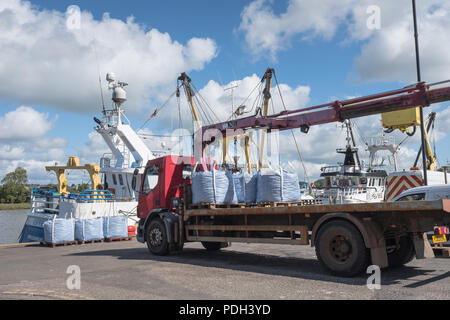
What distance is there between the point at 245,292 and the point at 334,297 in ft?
4.67

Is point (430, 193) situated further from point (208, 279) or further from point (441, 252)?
point (208, 279)

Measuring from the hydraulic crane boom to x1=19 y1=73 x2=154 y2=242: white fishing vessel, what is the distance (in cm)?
1040

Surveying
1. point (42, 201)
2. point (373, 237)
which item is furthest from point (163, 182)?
point (42, 201)

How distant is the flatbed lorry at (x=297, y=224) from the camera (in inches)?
277

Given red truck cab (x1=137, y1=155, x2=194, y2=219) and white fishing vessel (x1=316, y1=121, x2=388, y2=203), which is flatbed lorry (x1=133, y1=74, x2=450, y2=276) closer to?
red truck cab (x1=137, y1=155, x2=194, y2=219)

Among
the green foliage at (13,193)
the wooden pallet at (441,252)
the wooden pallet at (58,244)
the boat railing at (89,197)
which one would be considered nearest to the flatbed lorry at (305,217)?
the wooden pallet at (441,252)

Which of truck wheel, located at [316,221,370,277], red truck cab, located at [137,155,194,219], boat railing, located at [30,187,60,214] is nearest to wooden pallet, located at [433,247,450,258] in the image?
truck wheel, located at [316,221,370,277]

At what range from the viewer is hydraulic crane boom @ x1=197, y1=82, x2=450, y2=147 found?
8.05 metres

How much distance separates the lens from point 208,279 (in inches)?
303

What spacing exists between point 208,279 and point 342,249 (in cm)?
268

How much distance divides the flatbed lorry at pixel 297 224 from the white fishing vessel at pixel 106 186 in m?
8.27

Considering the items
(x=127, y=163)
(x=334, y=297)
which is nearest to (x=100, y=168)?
(x=127, y=163)

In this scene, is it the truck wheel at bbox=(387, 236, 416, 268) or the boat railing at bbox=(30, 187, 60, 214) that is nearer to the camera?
the truck wheel at bbox=(387, 236, 416, 268)
